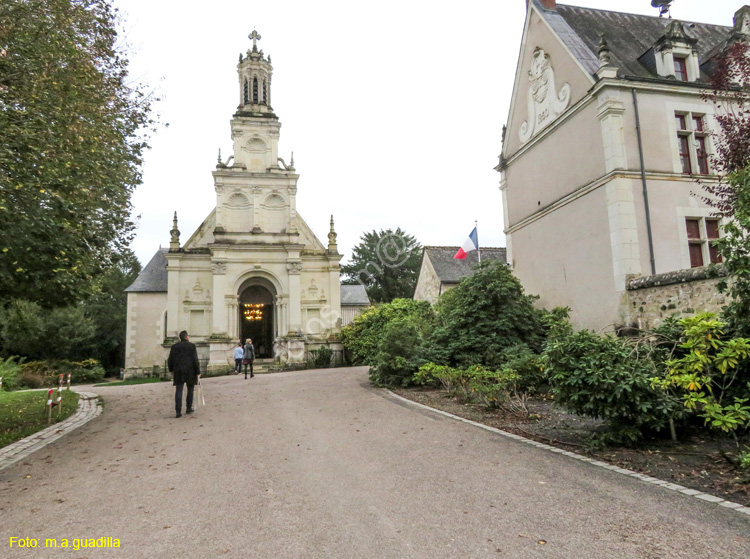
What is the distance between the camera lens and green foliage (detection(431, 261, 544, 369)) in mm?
12438

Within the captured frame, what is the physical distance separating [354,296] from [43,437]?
29.0 meters

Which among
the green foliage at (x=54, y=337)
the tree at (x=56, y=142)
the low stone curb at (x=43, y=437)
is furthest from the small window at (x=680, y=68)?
the green foliage at (x=54, y=337)

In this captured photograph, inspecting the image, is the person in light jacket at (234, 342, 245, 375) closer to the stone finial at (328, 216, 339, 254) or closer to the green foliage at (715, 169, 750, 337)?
the stone finial at (328, 216, 339, 254)

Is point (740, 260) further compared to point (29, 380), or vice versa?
point (29, 380)

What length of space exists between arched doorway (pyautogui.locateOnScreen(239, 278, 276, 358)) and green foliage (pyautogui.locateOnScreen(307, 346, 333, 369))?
402 cm

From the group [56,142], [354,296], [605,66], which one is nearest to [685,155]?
[605,66]

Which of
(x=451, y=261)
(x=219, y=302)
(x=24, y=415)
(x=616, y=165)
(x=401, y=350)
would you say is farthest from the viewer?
(x=451, y=261)

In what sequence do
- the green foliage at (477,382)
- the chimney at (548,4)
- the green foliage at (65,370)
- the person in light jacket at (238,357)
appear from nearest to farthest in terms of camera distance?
1. the green foliage at (477,382)
2. the chimney at (548,4)
3. the person in light jacket at (238,357)
4. the green foliage at (65,370)

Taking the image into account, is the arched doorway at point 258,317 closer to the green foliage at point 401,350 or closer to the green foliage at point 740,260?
the green foliage at point 401,350

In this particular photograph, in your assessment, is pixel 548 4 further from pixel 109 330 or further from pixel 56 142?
pixel 109 330

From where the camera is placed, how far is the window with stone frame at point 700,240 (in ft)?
45.1

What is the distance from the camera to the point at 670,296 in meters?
11.2

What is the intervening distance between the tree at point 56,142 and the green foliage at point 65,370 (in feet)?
71.2

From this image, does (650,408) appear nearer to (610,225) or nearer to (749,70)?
(610,225)
